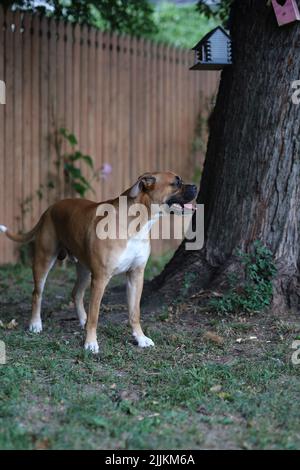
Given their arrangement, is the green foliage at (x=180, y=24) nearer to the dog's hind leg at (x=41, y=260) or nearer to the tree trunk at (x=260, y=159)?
the tree trunk at (x=260, y=159)

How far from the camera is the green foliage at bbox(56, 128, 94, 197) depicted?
33.6ft

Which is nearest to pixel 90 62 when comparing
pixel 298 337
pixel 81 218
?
pixel 81 218

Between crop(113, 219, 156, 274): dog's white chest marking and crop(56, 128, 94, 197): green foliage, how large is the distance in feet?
15.2

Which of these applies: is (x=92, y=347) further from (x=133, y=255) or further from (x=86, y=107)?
(x=86, y=107)

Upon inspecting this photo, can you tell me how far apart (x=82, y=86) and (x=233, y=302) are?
206 inches

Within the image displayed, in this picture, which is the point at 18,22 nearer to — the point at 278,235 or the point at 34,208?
the point at 34,208

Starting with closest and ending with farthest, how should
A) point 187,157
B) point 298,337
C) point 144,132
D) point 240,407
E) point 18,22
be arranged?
point 240,407 → point 298,337 → point 18,22 → point 144,132 → point 187,157

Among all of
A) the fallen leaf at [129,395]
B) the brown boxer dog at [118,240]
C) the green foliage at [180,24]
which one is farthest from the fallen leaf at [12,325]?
the green foliage at [180,24]

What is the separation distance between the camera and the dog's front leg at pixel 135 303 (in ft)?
19.3

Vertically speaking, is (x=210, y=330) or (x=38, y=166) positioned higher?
(x=38, y=166)

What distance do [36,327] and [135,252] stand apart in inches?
52.3

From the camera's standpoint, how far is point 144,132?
37.7 feet

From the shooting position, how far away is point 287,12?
6.22m

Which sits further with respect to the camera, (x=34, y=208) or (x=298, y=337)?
(x=34, y=208)
